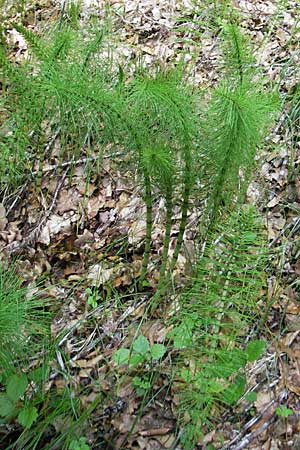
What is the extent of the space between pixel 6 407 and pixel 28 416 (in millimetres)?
85

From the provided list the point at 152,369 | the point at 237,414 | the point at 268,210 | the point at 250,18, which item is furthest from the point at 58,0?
the point at 237,414

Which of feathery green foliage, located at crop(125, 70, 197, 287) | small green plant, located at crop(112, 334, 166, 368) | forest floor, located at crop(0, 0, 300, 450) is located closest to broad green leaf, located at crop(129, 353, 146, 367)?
small green plant, located at crop(112, 334, 166, 368)

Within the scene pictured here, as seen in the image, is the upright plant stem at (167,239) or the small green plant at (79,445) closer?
the small green plant at (79,445)

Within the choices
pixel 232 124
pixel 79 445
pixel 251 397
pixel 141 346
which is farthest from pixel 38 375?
pixel 232 124

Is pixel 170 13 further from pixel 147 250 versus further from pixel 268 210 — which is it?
pixel 147 250

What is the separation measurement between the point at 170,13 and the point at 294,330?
2459 millimetres

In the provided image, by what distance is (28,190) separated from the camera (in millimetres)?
2701

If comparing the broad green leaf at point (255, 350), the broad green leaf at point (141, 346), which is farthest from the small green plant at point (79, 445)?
the broad green leaf at point (255, 350)

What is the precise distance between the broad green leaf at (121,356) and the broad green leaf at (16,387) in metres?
0.34

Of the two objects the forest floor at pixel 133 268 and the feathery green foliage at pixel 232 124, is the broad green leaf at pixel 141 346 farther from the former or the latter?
the feathery green foliage at pixel 232 124

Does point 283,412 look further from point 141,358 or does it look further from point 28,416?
point 28,416

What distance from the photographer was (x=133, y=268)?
2.31m

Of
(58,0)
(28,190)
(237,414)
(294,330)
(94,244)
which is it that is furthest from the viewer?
(58,0)

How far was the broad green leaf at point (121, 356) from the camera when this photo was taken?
186 centimetres
